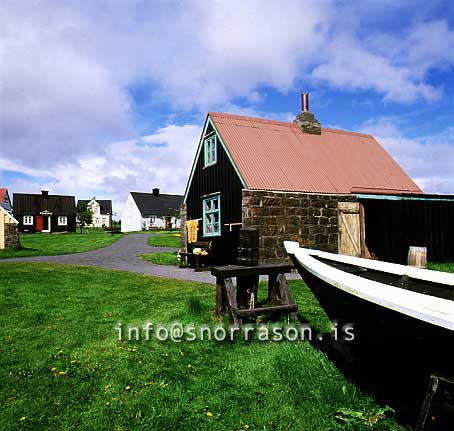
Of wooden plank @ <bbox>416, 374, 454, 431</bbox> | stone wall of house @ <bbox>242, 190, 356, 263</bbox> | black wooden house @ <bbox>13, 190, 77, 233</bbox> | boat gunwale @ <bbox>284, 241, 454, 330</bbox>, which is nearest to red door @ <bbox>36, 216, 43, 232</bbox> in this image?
black wooden house @ <bbox>13, 190, 77, 233</bbox>

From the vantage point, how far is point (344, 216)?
14.6 metres

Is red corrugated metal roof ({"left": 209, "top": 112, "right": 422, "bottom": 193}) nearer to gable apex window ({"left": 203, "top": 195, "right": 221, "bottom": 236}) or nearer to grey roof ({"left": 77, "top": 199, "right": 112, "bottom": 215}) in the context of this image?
gable apex window ({"left": 203, "top": 195, "right": 221, "bottom": 236})

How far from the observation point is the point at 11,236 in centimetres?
2348

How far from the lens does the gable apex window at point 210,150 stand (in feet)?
52.2

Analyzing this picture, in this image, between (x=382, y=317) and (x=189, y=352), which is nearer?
(x=382, y=317)

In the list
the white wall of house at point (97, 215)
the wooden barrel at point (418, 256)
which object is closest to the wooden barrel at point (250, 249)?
the wooden barrel at point (418, 256)

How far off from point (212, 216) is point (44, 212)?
158ft

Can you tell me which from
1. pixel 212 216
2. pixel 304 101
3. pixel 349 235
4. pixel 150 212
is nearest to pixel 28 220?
pixel 150 212

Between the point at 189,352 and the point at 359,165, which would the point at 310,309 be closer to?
the point at 189,352

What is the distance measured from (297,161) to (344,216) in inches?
113

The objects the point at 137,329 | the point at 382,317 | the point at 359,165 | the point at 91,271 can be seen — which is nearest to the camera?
the point at 382,317

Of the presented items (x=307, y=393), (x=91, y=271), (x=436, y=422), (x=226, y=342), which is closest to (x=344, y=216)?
(x=91, y=271)

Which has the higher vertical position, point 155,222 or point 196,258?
point 155,222

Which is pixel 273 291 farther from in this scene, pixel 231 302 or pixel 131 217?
pixel 131 217
